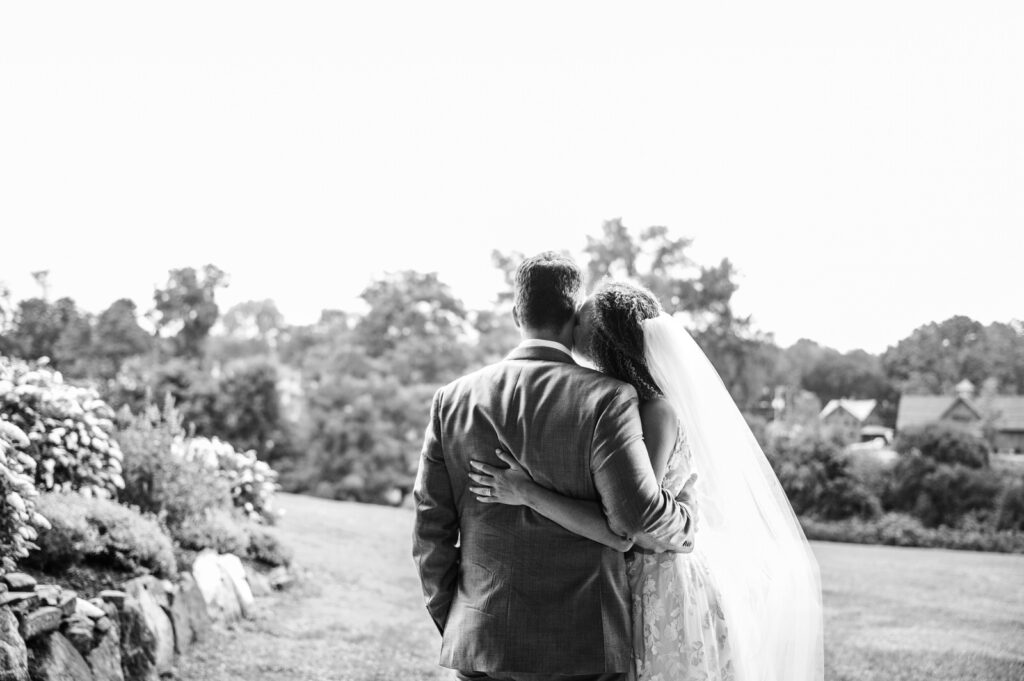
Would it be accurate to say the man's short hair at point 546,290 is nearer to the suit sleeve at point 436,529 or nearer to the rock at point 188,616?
the suit sleeve at point 436,529

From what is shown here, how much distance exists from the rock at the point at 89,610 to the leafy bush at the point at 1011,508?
889 centimetres

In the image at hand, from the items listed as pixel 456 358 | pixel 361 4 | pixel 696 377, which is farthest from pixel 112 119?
pixel 696 377

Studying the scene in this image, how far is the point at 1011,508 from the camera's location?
938 centimetres

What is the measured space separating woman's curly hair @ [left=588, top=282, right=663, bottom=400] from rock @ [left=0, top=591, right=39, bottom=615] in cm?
237

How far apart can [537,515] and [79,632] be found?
2353 mm

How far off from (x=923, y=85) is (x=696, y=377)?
8123 mm

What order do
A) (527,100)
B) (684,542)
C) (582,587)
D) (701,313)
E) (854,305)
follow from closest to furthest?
(582,587)
(684,542)
(854,305)
(527,100)
(701,313)

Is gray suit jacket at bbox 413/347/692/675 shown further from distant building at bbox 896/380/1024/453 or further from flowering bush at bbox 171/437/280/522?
distant building at bbox 896/380/1024/453

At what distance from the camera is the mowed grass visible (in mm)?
4414

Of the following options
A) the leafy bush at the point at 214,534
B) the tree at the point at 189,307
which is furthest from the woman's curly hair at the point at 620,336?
the tree at the point at 189,307

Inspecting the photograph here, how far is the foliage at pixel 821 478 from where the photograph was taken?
10328 mm

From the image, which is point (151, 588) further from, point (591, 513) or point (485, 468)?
point (591, 513)

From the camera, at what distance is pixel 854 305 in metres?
10.5

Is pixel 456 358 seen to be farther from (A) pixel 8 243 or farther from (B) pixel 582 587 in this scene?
(B) pixel 582 587
